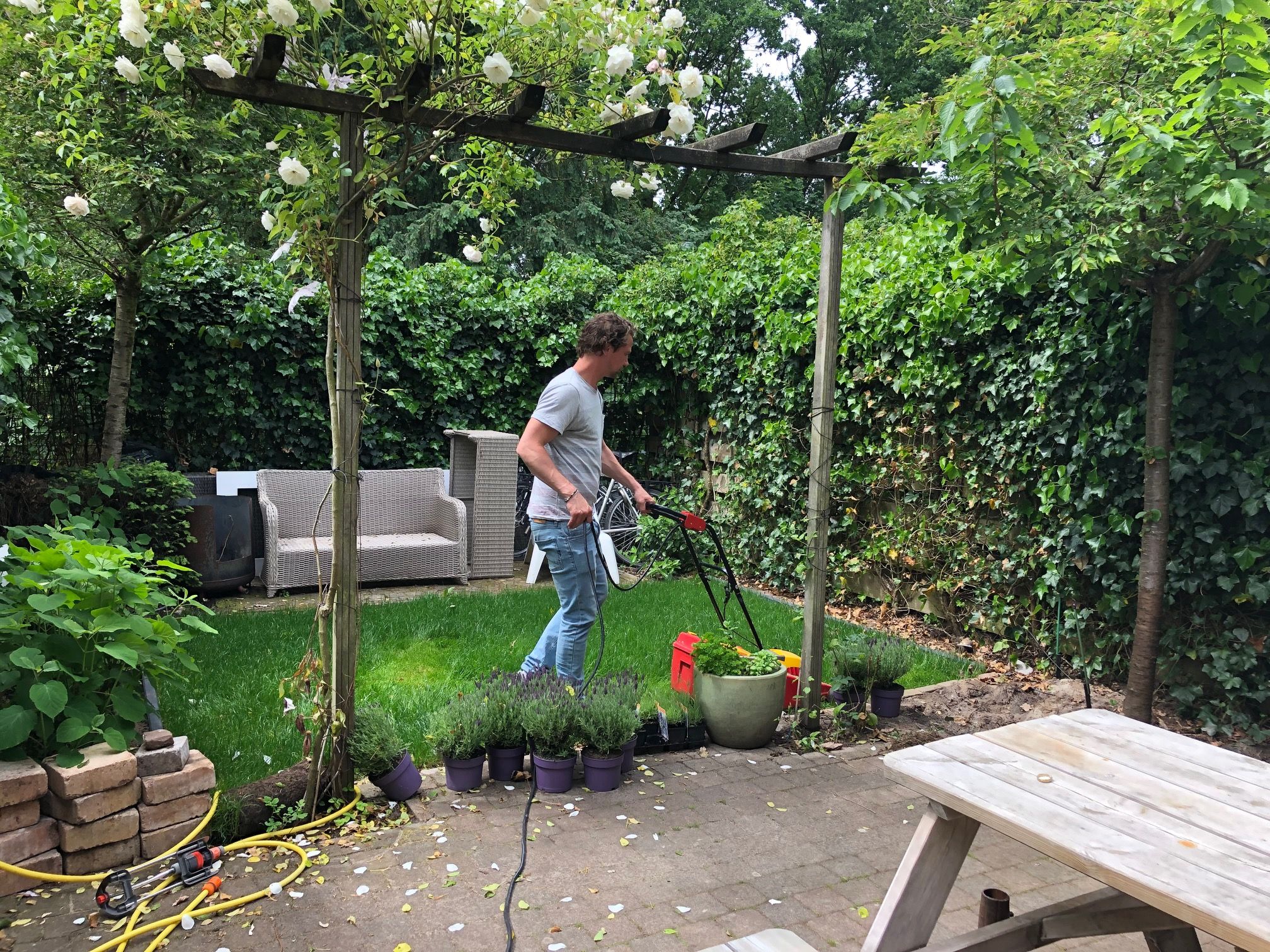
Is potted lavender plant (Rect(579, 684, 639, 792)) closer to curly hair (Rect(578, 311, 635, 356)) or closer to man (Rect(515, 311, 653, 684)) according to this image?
man (Rect(515, 311, 653, 684))

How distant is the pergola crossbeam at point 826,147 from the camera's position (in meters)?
3.70

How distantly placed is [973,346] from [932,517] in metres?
1.14

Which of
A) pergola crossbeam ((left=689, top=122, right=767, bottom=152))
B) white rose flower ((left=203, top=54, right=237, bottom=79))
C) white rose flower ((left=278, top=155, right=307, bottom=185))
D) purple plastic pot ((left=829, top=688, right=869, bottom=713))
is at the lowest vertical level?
purple plastic pot ((left=829, top=688, right=869, bottom=713))

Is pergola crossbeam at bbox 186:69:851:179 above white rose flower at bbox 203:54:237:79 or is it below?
above

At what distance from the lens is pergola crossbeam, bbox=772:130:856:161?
3695 millimetres

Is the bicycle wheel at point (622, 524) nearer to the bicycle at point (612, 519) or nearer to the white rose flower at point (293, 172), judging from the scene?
the bicycle at point (612, 519)

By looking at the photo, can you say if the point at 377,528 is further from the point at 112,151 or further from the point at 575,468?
the point at 575,468

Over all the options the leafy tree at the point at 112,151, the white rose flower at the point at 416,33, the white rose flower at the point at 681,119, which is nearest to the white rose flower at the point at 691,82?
the white rose flower at the point at 681,119

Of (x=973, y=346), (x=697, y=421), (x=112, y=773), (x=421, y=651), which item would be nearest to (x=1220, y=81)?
(x=973, y=346)

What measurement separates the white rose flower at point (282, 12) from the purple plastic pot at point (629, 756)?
2.76 meters

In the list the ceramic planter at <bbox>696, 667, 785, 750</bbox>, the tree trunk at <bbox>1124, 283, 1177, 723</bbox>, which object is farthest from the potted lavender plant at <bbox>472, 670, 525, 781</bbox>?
the tree trunk at <bbox>1124, 283, 1177, 723</bbox>

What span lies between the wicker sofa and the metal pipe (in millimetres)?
5113

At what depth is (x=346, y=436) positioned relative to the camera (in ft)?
9.81

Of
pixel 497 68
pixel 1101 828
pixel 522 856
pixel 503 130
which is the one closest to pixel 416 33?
pixel 497 68
